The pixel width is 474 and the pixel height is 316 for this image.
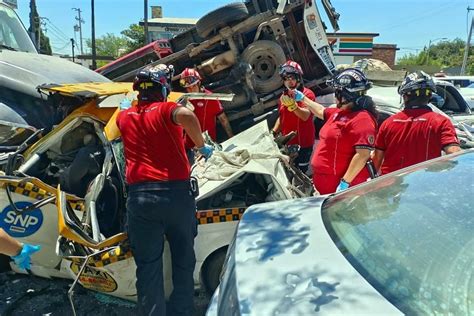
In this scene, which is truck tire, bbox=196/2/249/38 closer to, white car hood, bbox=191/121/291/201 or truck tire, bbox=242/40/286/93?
truck tire, bbox=242/40/286/93

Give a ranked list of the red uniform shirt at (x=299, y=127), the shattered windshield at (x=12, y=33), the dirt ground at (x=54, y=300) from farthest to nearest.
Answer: the shattered windshield at (x=12, y=33) < the red uniform shirt at (x=299, y=127) < the dirt ground at (x=54, y=300)

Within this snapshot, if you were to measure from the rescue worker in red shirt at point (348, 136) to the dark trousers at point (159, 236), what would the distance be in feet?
4.14

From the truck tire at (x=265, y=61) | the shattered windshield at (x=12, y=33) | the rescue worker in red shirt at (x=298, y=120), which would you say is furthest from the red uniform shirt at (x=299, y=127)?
the shattered windshield at (x=12, y=33)

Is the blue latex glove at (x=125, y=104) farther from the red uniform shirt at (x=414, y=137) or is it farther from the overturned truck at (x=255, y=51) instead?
the overturned truck at (x=255, y=51)

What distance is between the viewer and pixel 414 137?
10.8 ft

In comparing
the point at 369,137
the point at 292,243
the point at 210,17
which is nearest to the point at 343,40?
the point at 210,17

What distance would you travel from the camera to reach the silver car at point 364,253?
1304 millimetres

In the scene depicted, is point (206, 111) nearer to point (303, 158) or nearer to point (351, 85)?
point (303, 158)

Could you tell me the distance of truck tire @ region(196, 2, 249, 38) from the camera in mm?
6422

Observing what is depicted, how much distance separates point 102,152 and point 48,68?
3.03 metres

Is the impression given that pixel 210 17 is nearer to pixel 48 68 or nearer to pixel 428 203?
pixel 48 68

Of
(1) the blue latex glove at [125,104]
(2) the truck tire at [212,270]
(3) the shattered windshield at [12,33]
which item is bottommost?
(2) the truck tire at [212,270]

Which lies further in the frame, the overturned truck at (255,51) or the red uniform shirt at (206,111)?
the overturned truck at (255,51)

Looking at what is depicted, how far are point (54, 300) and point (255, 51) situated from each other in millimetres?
4362
